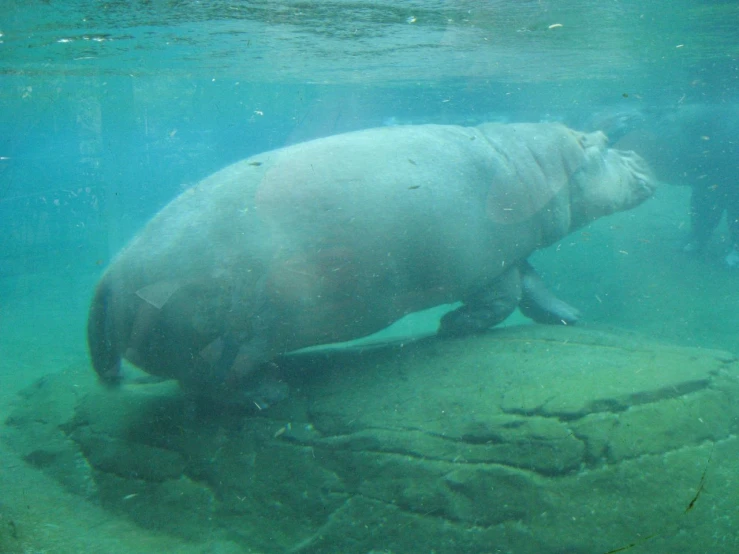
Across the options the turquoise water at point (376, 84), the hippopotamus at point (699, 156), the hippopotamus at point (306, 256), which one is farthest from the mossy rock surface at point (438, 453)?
the hippopotamus at point (699, 156)

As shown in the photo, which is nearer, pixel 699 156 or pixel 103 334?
pixel 103 334

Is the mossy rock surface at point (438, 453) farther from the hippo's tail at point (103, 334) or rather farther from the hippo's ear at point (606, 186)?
the hippo's ear at point (606, 186)

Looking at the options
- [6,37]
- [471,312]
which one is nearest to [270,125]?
[6,37]

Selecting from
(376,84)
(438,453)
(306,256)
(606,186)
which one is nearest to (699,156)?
(606,186)

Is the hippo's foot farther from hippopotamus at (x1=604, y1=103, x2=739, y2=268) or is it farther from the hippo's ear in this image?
hippopotamus at (x1=604, y1=103, x2=739, y2=268)

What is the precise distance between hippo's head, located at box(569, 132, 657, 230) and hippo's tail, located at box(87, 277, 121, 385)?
557cm

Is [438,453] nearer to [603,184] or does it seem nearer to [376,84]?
[603,184]

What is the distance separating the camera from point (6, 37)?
10914mm

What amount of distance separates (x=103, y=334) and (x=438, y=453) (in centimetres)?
330

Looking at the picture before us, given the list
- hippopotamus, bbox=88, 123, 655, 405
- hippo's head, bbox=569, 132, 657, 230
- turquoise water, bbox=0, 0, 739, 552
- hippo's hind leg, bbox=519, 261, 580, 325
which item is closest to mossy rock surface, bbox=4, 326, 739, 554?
turquoise water, bbox=0, 0, 739, 552

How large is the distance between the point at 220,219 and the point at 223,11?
6400 mm

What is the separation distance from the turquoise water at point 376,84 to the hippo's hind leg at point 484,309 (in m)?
2.43

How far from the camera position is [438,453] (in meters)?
4.02

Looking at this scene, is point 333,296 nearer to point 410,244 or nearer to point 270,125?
point 410,244
